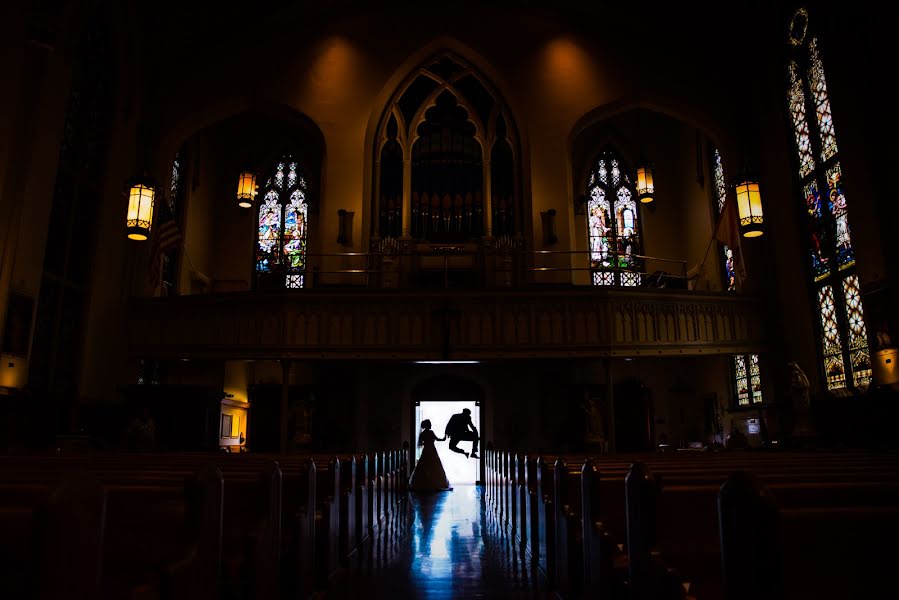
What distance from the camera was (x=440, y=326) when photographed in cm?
1194

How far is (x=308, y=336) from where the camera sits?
11.9 metres

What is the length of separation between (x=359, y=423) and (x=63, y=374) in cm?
627

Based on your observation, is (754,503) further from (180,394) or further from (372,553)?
(180,394)

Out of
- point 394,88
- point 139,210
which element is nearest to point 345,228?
point 394,88

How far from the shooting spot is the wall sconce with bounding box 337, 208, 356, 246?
1412 cm

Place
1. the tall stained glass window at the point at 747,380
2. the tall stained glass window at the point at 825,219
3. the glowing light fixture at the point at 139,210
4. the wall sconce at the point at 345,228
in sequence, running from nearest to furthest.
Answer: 1. the glowing light fixture at the point at 139,210
2. the tall stained glass window at the point at 825,219
3. the tall stained glass window at the point at 747,380
4. the wall sconce at the point at 345,228

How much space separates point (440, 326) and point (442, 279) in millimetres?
3143

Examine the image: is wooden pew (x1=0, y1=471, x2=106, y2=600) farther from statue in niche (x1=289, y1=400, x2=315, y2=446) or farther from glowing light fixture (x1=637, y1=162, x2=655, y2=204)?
glowing light fixture (x1=637, y1=162, x2=655, y2=204)

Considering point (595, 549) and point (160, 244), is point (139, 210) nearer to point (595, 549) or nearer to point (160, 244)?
point (160, 244)

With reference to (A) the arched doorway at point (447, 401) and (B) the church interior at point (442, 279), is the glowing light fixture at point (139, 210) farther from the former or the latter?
(A) the arched doorway at point (447, 401)

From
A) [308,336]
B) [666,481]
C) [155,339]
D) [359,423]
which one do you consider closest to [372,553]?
[666,481]

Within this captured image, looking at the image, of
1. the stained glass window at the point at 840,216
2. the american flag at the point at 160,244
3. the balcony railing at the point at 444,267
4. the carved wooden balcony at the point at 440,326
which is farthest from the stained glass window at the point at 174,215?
the stained glass window at the point at 840,216

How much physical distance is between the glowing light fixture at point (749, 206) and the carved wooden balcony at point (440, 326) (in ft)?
8.81

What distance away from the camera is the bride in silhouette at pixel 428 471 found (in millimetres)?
11711
